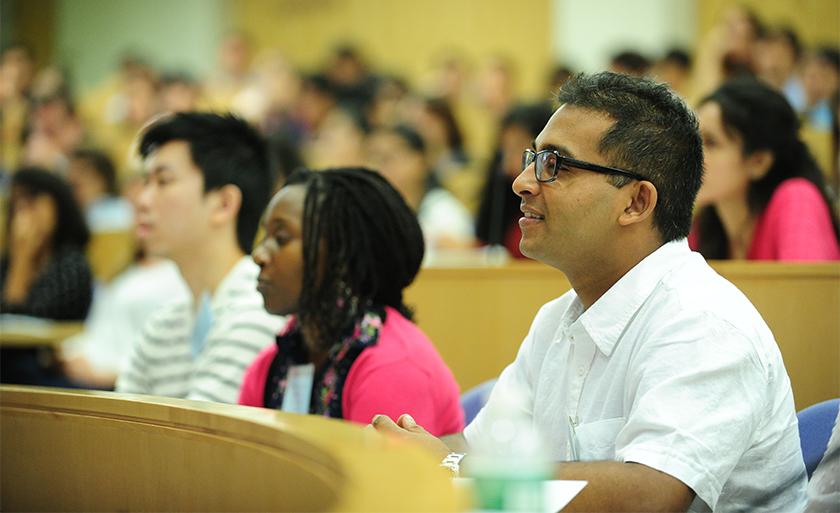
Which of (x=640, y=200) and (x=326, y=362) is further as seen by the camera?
(x=326, y=362)

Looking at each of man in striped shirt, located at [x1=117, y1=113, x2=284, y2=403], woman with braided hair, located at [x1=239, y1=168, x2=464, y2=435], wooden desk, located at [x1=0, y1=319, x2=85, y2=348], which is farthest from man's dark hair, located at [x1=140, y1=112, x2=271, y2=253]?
wooden desk, located at [x1=0, y1=319, x2=85, y2=348]

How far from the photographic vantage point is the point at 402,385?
2.02 meters

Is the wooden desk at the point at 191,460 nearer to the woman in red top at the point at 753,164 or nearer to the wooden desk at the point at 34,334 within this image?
the woman in red top at the point at 753,164

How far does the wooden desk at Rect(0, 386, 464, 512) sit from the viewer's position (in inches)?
39.3

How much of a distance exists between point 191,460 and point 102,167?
5.61 m

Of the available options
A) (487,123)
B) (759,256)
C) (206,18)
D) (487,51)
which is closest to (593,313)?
(759,256)

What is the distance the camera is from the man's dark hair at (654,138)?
65.1 inches

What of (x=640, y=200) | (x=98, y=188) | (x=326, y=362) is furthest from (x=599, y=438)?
(x=98, y=188)

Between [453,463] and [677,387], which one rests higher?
[677,387]

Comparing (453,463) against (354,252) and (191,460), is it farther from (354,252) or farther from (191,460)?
(354,252)

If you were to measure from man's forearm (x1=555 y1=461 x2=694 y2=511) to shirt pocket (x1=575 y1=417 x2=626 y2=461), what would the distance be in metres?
0.17

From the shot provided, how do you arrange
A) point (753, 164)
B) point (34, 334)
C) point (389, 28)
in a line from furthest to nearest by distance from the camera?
point (389, 28)
point (34, 334)
point (753, 164)

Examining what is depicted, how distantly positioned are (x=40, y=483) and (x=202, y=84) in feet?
28.1

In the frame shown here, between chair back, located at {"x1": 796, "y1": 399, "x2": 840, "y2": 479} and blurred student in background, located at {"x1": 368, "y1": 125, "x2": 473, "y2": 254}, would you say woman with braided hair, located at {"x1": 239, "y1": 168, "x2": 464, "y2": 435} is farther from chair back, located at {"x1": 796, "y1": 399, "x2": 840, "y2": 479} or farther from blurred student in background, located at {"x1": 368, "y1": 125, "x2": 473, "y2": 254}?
blurred student in background, located at {"x1": 368, "y1": 125, "x2": 473, "y2": 254}
